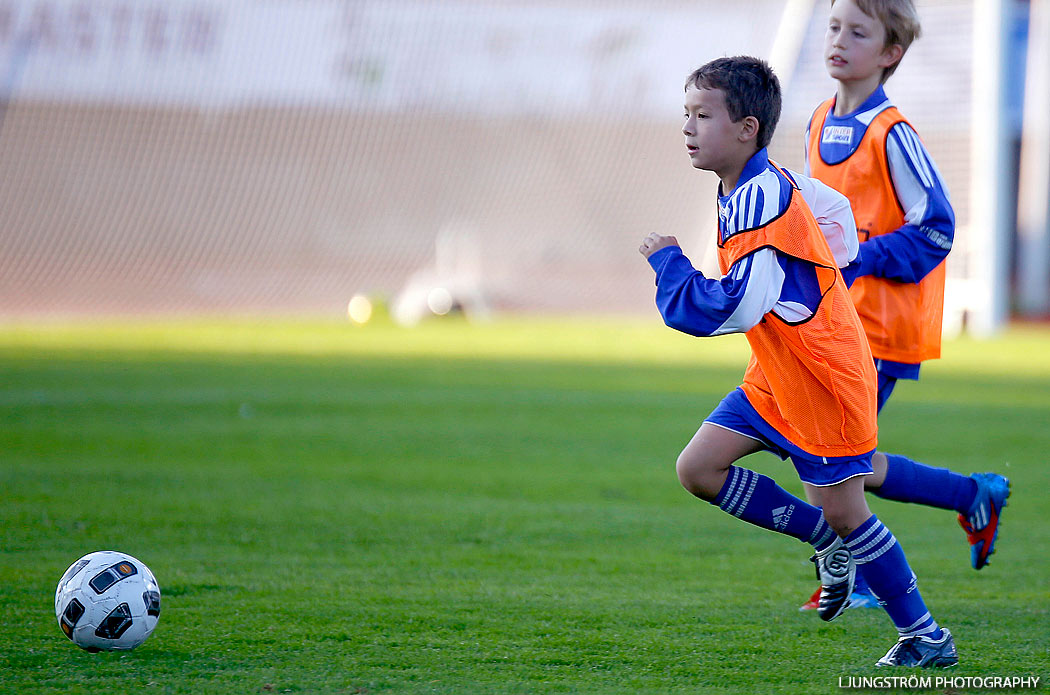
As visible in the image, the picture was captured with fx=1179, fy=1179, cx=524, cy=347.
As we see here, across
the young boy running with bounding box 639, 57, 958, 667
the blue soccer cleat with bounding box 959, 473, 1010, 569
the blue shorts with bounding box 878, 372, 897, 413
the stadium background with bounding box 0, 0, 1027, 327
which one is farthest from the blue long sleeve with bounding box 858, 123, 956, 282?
the stadium background with bounding box 0, 0, 1027, 327

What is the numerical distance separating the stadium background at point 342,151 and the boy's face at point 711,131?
52.7ft

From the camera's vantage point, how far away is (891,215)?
13.3 feet

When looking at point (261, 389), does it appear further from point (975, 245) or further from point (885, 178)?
point (975, 245)

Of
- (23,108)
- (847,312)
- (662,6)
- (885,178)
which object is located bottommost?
(847,312)

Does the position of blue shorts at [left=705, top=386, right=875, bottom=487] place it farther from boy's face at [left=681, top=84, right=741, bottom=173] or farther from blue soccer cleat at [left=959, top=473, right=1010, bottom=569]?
blue soccer cleat at [left=959, top=473, right=1010, bottom=569]

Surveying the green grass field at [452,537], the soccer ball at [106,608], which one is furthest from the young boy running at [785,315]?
the soccer ball at [106,608]

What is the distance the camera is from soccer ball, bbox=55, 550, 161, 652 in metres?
3.39

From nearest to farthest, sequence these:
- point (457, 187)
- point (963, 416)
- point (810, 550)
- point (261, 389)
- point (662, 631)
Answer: point (662, 631)
point (810, 550)
point (963, 416)
point (261, 389)
point (457, 187)

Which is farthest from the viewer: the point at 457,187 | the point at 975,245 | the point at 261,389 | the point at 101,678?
the point at 457,187

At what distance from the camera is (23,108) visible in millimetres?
23328

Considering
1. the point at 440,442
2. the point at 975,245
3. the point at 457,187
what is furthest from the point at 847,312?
the point at 457,187

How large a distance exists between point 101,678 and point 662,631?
1664mm

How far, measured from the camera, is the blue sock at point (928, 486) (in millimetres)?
4008

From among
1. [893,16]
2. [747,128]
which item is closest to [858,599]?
[747,128]
